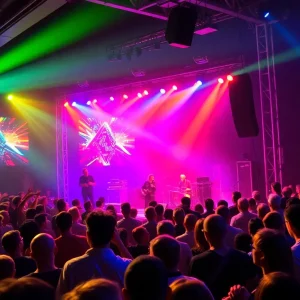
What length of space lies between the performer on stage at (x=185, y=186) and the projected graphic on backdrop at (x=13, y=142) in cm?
678

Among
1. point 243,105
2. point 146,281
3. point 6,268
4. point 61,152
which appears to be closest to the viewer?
point 146,281

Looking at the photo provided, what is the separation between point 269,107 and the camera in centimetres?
1105

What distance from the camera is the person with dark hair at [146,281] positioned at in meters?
1.57

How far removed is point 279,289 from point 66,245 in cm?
318

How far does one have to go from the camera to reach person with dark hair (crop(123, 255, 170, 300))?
1569 millimetres

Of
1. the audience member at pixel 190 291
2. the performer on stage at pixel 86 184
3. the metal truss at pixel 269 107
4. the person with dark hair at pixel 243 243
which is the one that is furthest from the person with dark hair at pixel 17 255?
the performer on stage at pixel 86 184

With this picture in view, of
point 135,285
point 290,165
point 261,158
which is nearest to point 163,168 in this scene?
point 261,158

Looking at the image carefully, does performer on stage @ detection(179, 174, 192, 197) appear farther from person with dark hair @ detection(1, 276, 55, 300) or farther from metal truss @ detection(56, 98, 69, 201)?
person with dark hair @ detection(1, 276, 55, 300)

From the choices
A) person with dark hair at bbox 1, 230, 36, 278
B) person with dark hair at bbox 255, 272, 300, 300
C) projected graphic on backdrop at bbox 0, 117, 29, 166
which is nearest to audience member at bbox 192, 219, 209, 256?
person with dark hair at bbox 1, 230, 36, 278

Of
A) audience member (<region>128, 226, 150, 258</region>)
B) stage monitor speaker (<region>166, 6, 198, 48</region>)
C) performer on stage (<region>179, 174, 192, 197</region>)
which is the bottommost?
audience member (<region>128, 226, 150, 258</region>)

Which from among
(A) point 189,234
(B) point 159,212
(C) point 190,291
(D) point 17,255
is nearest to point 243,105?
(B) point 159,212

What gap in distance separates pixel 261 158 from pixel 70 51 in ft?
23.9

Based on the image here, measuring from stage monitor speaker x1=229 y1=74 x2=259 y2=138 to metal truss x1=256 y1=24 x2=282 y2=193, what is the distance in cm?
25

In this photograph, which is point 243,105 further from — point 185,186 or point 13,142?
point 13,142
